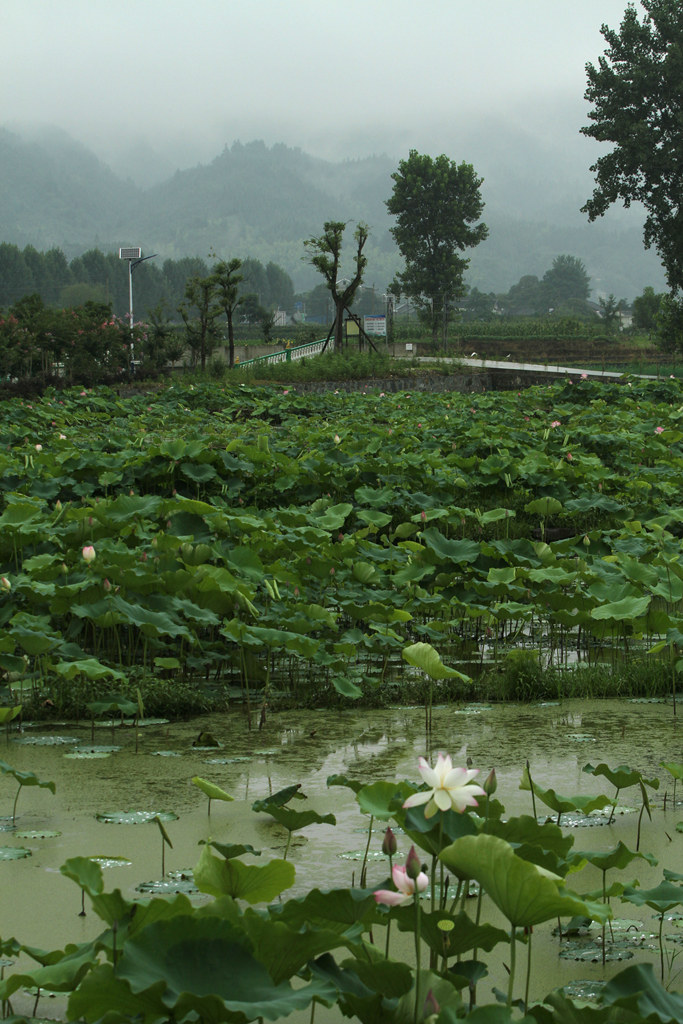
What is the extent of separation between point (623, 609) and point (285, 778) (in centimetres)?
154

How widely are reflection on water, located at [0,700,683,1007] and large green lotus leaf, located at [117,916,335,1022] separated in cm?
65

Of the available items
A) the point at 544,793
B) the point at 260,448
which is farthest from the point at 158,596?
the point at 260,448

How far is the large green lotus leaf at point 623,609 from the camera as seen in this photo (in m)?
3.68

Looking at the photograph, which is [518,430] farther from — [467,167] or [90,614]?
[467,167]

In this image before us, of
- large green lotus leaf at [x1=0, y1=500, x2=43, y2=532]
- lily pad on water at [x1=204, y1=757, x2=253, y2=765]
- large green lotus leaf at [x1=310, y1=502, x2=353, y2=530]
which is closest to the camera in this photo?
lily pad on water at [x1=204, y1=757, x2=253, y2=765]

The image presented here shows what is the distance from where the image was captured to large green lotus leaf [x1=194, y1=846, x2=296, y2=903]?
1.49m

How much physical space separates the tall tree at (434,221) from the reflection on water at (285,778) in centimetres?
4335

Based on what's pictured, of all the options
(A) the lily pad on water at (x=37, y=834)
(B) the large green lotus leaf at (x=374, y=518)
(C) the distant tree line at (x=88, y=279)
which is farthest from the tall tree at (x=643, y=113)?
(C) the distant tree line at (x=88, y=279)

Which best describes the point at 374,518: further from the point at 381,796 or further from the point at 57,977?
the point at 57,977

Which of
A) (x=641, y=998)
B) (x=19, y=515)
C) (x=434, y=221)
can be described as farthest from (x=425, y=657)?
(x=434, y=221)

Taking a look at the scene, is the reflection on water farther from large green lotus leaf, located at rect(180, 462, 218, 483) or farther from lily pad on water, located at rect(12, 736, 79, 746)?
large green lotus leaf, located at rect(180, 462, 218, 483)

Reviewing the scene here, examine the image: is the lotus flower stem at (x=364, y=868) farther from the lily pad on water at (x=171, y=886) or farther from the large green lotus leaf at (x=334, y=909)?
the large green lotus leaf at (x=334, y=909)

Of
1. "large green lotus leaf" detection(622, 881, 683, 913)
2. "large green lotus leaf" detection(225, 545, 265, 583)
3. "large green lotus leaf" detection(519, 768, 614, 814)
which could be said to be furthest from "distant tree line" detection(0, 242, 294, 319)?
"large green lotus leaf" detection(622, 881, 683, 913)

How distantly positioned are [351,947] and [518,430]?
8309 mm
